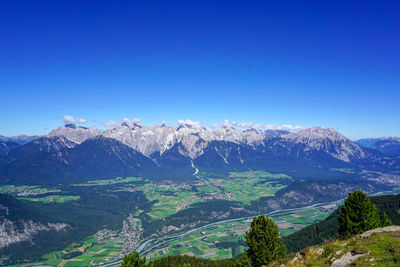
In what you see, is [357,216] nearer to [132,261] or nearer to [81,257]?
[132,261]

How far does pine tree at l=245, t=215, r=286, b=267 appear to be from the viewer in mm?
47469

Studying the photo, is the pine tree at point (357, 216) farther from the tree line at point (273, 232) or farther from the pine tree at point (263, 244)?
the pine tree at point (263, 244)

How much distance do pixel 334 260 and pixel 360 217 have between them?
1187 inches

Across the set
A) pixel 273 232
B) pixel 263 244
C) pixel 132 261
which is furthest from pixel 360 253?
pixel 132 261

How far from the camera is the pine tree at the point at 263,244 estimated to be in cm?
4747

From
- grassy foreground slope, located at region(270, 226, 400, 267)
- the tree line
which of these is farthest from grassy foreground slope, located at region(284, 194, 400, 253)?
grassy foreground slope, located at region(270, 226, 400, 267)

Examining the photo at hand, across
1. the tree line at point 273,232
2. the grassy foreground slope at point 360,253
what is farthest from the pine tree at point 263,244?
the grassy foreground slope at point 360,253

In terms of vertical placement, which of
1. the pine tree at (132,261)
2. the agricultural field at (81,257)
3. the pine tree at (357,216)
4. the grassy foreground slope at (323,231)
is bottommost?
the agricultural field at (81,257)

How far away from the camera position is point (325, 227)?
152375 millimetres

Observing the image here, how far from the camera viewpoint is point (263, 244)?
1887 inches

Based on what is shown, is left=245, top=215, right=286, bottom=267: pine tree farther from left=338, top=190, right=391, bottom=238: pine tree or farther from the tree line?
left=338, top=190, right=391, bottom=238: pine tree

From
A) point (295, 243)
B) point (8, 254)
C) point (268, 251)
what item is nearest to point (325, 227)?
point (295, 243)

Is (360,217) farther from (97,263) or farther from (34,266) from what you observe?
(34,266)

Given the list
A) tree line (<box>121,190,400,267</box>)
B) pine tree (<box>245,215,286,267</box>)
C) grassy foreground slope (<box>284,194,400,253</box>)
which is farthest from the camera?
grassy foreground slope (<box>284,194,400,253</box>)
